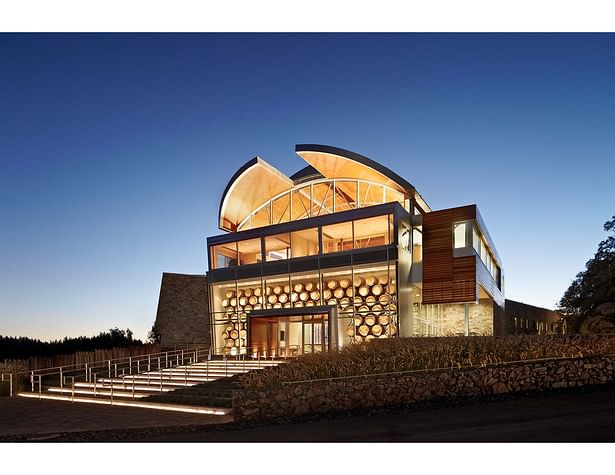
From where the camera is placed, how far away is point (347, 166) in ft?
84.4

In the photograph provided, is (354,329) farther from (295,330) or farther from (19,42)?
(19,42)

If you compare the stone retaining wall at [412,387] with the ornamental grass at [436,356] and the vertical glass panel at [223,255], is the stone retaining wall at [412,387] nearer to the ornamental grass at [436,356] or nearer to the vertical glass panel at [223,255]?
the ornamental grass at [436,356]

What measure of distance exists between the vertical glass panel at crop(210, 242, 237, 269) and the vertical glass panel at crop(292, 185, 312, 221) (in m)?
4.30

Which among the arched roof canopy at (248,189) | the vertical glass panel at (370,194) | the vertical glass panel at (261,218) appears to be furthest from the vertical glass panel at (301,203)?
the vertical glass panel at (370,194)

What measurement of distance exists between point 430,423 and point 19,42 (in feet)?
64.9

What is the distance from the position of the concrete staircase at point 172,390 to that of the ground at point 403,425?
5.52ft

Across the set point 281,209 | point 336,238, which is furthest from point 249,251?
point 336,238

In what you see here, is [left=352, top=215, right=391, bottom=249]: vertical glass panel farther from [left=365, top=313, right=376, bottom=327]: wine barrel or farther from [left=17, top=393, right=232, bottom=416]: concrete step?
[left=17, top=393, right=232, bottom=416]: concrete step

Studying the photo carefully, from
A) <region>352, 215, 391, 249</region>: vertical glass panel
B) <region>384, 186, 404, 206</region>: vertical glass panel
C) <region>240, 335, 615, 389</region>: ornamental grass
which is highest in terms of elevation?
<region>384, 186, 404, 206</region>: vertical glass panel

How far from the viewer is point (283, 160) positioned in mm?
39906

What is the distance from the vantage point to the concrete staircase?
13883 mm

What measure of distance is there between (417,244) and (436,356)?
11.8 m

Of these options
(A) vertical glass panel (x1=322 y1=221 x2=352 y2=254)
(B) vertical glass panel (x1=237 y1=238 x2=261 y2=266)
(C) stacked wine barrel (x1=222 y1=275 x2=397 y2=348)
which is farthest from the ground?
(B) vertical glass panel (x1=237 y1=238 x2=261 y2=266)

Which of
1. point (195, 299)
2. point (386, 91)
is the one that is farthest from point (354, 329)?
point (195, 299)
